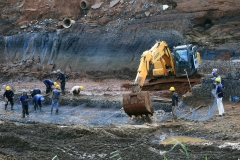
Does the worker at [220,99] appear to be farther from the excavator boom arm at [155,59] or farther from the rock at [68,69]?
the rock at [68,69]

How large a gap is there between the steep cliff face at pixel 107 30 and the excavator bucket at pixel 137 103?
39.6 ft

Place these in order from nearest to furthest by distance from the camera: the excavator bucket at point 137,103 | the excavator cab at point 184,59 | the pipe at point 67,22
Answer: the excavator bucket at point 137,103 < the excavator cab at point 184,59 < the pipe at point 67,22

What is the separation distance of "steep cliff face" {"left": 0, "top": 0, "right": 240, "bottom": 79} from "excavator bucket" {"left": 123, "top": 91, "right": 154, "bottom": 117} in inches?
475

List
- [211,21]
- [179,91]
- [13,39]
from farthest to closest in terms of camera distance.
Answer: [13,39], [211,21], [179,91]

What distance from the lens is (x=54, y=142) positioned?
10375 mm

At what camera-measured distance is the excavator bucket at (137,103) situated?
12133mm

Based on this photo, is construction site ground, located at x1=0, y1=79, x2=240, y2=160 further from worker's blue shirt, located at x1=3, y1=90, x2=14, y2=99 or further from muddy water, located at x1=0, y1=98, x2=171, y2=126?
worker's blue shirt, located at x1=3, y1=90, x2=14, y2=99

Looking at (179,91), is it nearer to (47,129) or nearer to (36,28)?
(47,129)

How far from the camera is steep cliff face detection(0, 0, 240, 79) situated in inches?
980

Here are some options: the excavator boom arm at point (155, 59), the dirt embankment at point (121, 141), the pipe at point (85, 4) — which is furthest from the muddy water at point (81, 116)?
the pipe at point (85, 4)

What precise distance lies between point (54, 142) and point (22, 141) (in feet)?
2.68

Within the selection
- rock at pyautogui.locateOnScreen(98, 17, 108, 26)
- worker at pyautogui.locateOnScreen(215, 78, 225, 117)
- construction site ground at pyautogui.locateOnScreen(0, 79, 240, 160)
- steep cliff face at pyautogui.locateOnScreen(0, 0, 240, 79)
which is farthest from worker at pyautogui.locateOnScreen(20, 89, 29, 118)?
rock at pyautogui.locateOnScreen(98, 17, 108, 26)

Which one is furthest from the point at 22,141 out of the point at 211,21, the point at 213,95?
the point at 211,21

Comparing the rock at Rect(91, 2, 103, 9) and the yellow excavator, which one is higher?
the rock at Rect(91, 2, 103, 9)
